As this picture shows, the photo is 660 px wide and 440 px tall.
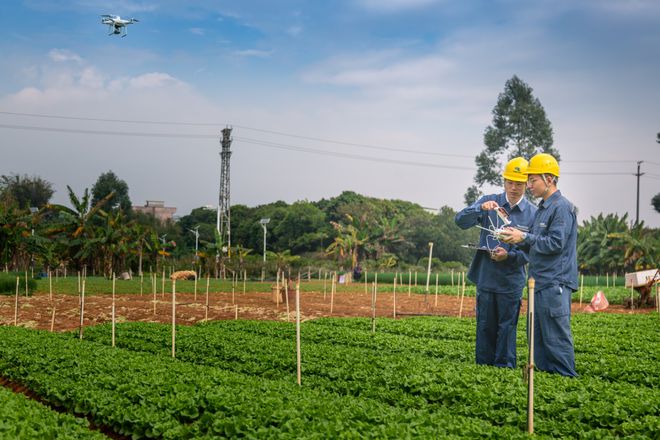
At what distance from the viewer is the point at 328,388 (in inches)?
371

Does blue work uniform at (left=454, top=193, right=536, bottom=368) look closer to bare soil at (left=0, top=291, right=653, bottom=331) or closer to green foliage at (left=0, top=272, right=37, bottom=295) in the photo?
bare soil at (left=0, top=291, right=653, bottom=331)

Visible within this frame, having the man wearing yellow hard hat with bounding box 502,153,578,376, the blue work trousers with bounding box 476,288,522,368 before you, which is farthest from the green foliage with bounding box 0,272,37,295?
the man wearing yellow hard hat with bounding box 502,153,578,376

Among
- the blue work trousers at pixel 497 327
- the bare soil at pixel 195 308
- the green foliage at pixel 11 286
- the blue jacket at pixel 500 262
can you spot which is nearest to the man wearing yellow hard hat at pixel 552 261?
the blue jacket at pixel 500 262

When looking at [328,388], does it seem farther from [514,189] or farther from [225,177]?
[225,177]

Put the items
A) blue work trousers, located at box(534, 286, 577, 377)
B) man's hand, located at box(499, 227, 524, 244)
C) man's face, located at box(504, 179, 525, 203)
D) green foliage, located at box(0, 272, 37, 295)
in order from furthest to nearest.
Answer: green foliage, located at box(0, 272, 37, 295) < man's face, located at box(504, 179, 525, 203) < man's hand, located at box(499, 227, 524, 244) < blue work trousers, located at box(534, 286, 577, 377)

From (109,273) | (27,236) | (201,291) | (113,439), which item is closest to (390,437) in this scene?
(113,439)

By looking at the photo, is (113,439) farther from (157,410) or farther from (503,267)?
(503,267)

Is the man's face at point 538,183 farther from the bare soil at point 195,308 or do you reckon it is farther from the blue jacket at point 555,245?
the bare soil at point 195,308

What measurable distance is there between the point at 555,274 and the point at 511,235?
708mm

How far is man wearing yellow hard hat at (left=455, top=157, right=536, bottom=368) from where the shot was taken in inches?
371

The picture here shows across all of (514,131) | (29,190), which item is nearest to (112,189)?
(29,190)

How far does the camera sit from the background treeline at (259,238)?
35.2 m

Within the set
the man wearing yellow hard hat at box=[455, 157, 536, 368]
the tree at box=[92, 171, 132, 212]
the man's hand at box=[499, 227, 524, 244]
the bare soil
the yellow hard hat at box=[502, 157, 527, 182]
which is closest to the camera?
the man's hand at box=[499, 227, 524, 244]

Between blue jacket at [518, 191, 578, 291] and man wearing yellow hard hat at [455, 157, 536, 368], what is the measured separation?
2.16 ft
